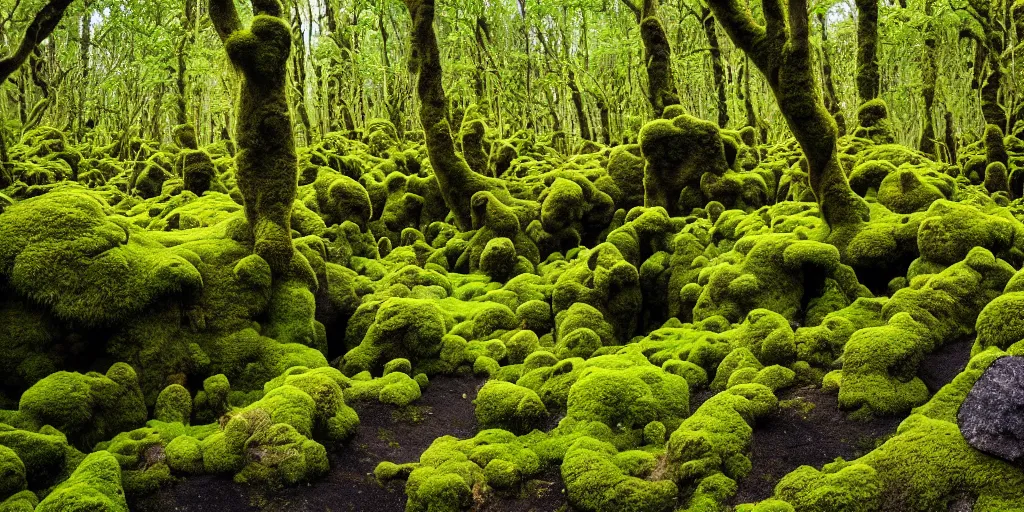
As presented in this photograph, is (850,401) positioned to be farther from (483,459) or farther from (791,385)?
(483,459)

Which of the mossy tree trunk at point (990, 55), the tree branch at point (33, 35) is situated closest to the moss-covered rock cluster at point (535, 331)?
the mossy tree trunk at point (990, 55)

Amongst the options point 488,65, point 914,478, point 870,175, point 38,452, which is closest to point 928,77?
point 870,175

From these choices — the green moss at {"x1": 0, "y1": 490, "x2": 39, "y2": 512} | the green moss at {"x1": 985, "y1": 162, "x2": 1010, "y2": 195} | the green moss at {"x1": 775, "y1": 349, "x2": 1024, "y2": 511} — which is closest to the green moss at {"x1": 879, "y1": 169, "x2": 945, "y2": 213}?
the green moss at {"x1": 985, "y1": 162, "x2": 1010, "y2": 195}

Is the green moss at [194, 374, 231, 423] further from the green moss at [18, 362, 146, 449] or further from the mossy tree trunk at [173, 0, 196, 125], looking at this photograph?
the mossy tree trunk at [173, 0, 196, 125]

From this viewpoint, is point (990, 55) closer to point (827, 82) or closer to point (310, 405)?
point (827, 82)

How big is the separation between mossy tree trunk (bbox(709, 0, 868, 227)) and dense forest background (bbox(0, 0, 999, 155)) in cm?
674

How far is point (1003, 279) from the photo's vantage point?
33.0ft

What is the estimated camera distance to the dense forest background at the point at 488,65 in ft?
70.3

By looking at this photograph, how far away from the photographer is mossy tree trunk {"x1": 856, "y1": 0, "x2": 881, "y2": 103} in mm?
18969

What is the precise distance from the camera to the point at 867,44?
19.0 m

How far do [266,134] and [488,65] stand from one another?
17.1m

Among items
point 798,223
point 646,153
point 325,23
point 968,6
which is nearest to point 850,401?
point 798,223

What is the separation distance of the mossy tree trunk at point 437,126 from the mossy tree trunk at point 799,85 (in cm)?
786

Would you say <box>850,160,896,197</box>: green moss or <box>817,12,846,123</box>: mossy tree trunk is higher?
<box>817,12,846,123</box>: mossy tree trunk
